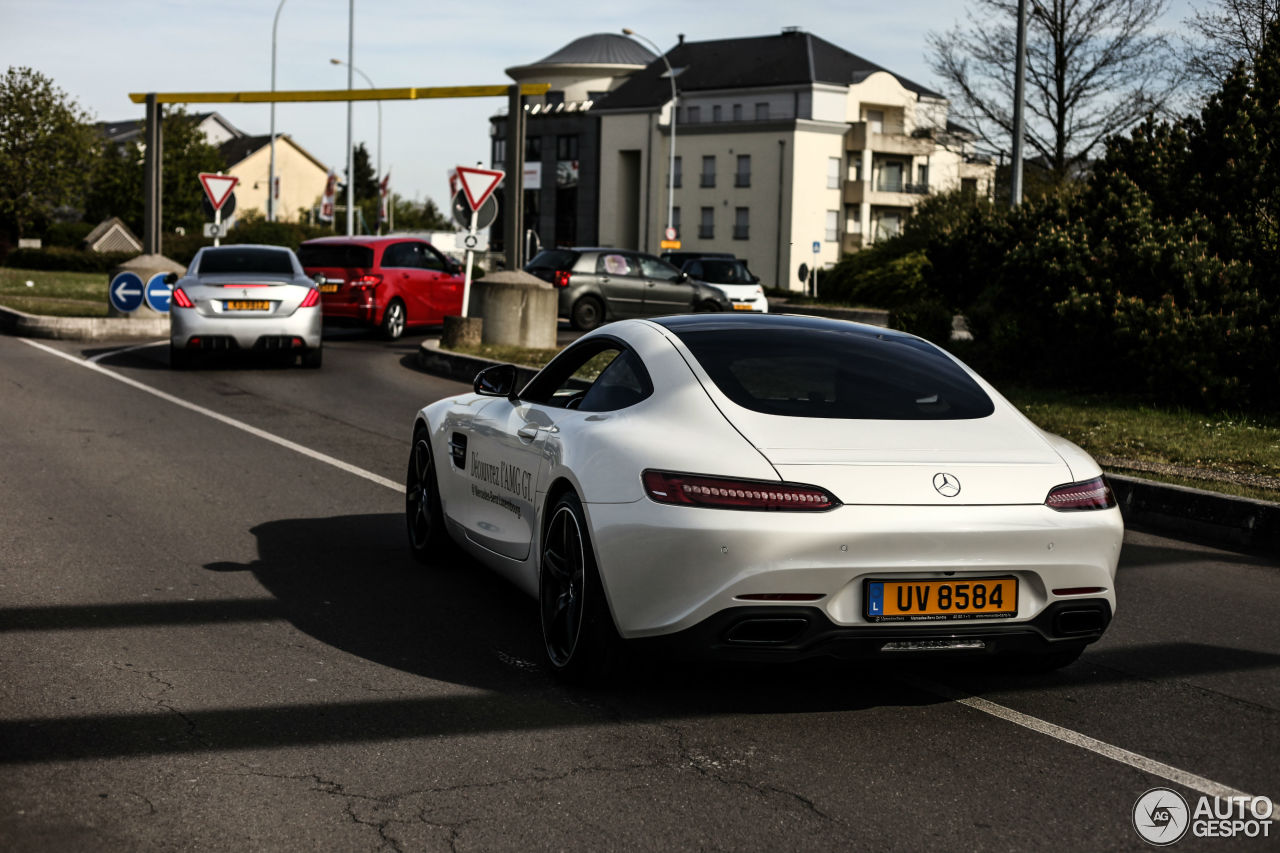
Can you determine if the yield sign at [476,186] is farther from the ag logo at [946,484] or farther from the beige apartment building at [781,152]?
the beige apartment building at [781,152]

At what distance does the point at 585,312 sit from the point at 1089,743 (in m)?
26.9

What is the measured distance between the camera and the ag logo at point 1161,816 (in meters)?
4.02

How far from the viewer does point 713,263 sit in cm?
3725

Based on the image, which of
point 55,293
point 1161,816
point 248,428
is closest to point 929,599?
point 1161,816

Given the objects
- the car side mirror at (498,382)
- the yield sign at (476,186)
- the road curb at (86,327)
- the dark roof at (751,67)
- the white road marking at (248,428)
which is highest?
the dark roof at (751,67)

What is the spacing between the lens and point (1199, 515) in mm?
9555

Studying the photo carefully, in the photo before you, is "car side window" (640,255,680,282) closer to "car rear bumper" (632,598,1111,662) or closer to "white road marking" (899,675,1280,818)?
"white road marking" (899,675,1280,818)

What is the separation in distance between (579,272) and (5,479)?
70.7 feet

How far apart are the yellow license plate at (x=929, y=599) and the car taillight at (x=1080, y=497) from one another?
0.34 meters

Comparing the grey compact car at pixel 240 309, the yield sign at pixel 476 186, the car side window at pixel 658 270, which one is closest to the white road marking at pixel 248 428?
the grey compact car at pixel 240 309

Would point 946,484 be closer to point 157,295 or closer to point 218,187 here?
point 157,295

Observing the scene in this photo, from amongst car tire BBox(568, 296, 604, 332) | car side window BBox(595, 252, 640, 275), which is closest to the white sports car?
car tire BBox(568, 296, 604, 332)

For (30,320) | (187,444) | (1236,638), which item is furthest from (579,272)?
(1236,638)

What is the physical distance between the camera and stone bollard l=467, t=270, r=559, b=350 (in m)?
22.1
